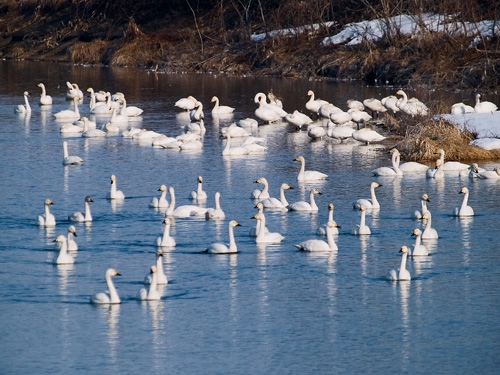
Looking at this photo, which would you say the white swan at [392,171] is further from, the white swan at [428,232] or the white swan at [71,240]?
the white swan at [71,240]

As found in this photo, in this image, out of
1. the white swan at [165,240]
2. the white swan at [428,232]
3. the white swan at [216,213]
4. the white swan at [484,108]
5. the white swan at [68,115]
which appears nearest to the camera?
the white swan at [165,240]

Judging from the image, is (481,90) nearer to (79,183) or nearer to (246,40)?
(246,40)

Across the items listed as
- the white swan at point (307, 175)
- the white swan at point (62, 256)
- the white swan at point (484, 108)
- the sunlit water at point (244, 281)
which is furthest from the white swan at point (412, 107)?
the white swan at point (62, 256)

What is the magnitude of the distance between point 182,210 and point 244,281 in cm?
408

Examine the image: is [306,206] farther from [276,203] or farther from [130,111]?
[130,111]

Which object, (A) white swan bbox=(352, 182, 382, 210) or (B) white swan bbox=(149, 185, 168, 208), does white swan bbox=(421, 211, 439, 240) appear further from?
(B) white swan bbox=(149, 185, 168, 208)

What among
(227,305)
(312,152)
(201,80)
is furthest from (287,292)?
(201,80)

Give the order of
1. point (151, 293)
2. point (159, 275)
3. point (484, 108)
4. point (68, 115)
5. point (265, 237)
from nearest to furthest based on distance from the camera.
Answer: point (151, 293)
point (159, 275)
point (265, 237)
point (484, 108)
point (68, 115)

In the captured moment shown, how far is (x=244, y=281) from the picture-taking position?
15.4 metres

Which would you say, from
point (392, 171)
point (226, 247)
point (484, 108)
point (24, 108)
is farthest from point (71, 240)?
point (24, 108)

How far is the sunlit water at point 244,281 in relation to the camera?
12.8 m

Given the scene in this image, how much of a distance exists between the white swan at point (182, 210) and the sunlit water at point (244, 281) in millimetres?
228

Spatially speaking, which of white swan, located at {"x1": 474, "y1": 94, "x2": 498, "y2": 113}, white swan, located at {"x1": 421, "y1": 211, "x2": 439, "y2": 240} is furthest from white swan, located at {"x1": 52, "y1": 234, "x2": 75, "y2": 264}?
white swan, located at {"x1": 474, "y1": 94, "x2": 498, "y2": 113}

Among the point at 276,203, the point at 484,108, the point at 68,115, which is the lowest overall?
the point at 276,203
